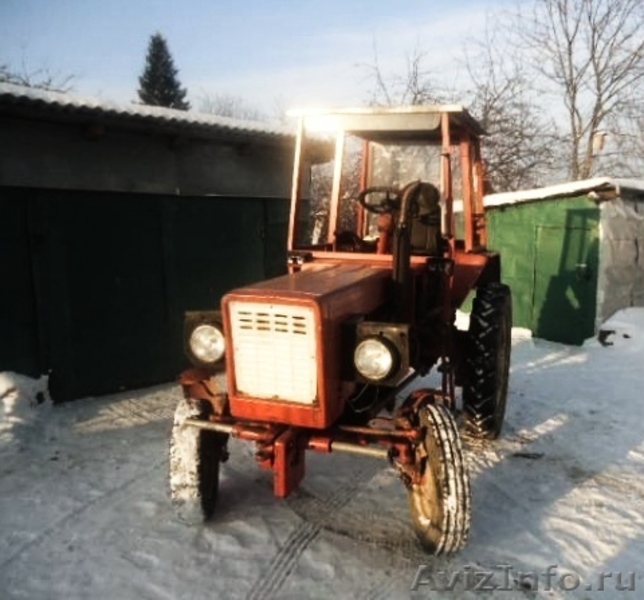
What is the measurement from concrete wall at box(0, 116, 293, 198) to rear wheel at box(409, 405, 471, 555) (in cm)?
403

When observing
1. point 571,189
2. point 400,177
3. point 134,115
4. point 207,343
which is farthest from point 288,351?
point 571,189

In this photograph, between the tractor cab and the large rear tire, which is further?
the large rear tire

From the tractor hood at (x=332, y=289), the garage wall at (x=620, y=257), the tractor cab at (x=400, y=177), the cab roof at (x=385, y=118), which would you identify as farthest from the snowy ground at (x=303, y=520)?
the garage wall at (x=620, y=257)

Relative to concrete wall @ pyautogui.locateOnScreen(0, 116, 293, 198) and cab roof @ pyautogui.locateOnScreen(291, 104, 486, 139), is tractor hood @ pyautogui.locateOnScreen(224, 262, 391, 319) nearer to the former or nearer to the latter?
cab roof @ pyautogui.locateOnScreen(291, 104, 486, 139)

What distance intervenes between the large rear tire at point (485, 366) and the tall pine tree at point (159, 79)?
32046mm

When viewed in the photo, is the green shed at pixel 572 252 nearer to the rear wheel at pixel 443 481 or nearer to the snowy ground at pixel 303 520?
the snowy ground at pixel 303 520

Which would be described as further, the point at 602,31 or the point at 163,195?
the point at 602,31

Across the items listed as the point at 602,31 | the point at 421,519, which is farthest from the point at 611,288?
the point at 602,31

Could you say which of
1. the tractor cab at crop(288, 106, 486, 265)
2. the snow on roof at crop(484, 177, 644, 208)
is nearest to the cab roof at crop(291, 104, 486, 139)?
the tractor cab at crop(288, 106, 486, 265)

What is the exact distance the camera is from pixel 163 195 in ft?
20.5

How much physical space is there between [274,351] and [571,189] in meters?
6.48

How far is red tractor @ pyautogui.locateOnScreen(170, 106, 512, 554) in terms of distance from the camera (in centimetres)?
284

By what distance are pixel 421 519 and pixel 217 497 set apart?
1228mm

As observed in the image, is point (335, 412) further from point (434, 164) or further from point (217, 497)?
point (434, 164)
